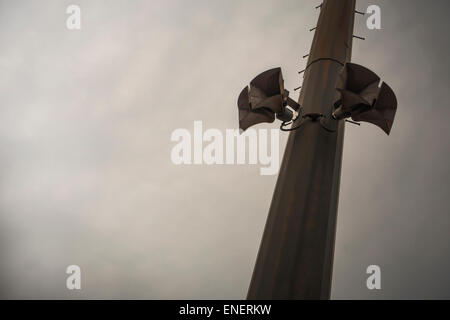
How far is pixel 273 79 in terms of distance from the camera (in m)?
5.09

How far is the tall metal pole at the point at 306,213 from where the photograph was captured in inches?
152

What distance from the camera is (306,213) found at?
13.7 feet

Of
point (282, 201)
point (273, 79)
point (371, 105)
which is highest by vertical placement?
point (273, 79)

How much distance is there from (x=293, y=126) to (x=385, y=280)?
21.0 metres

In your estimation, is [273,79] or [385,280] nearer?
[273,79]

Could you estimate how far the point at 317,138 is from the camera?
4.73 metres

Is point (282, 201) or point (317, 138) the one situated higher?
point (317, 138)

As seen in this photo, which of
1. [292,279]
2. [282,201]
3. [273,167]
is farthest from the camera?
[273,167]

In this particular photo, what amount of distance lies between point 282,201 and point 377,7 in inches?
870

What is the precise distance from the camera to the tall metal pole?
12.7 feet
